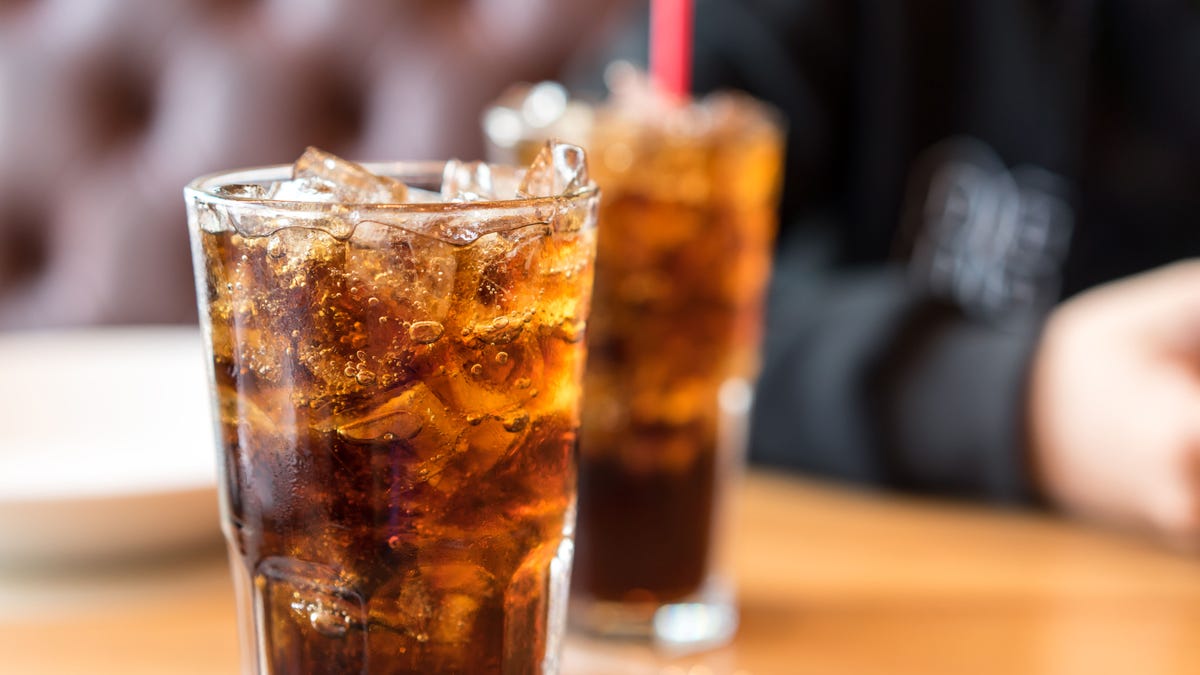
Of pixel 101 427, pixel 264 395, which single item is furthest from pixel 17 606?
pixel 264 395

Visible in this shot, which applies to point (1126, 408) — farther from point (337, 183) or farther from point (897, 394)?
point (337, 183)

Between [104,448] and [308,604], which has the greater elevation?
[308,604]

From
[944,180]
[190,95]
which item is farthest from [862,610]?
[190,95]

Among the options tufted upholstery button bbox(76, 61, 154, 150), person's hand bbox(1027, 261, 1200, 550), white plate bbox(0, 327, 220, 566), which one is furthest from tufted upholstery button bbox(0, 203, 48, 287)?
person's hand bbox(1027, 261, 1200, 550)

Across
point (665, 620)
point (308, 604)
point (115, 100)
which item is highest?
point (115, 100)

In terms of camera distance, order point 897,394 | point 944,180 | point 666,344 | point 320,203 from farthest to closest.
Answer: point 944,180 → point 897,394 → point 666,344 → point 320,203
